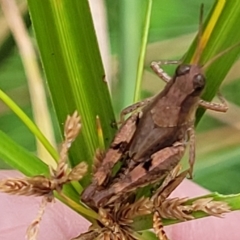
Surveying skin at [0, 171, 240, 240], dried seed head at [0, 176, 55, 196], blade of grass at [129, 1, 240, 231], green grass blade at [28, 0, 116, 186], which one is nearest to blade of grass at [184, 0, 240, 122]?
blade of grass at [129, 1, 240, 231]

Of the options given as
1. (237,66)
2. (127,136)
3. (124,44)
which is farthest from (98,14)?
(127,136)

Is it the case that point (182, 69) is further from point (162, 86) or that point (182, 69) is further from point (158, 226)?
point (162, 86)

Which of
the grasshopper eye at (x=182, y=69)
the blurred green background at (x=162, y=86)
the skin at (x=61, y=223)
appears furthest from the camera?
the blurred green background at (x=162, y=86)

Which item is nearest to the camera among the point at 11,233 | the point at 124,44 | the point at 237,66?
the point at 11,233

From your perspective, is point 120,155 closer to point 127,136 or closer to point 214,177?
point 127,136

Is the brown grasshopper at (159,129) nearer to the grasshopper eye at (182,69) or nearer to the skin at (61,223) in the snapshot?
the grasshopper eye at (182,69)

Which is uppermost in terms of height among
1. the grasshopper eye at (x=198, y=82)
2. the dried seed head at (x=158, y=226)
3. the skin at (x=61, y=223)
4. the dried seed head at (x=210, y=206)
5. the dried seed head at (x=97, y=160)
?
the grasshopper eye at (x=198, y=82)

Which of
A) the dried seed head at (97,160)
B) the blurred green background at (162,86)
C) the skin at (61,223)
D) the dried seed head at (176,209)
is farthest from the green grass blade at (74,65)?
the blurred green background at (162,86)
